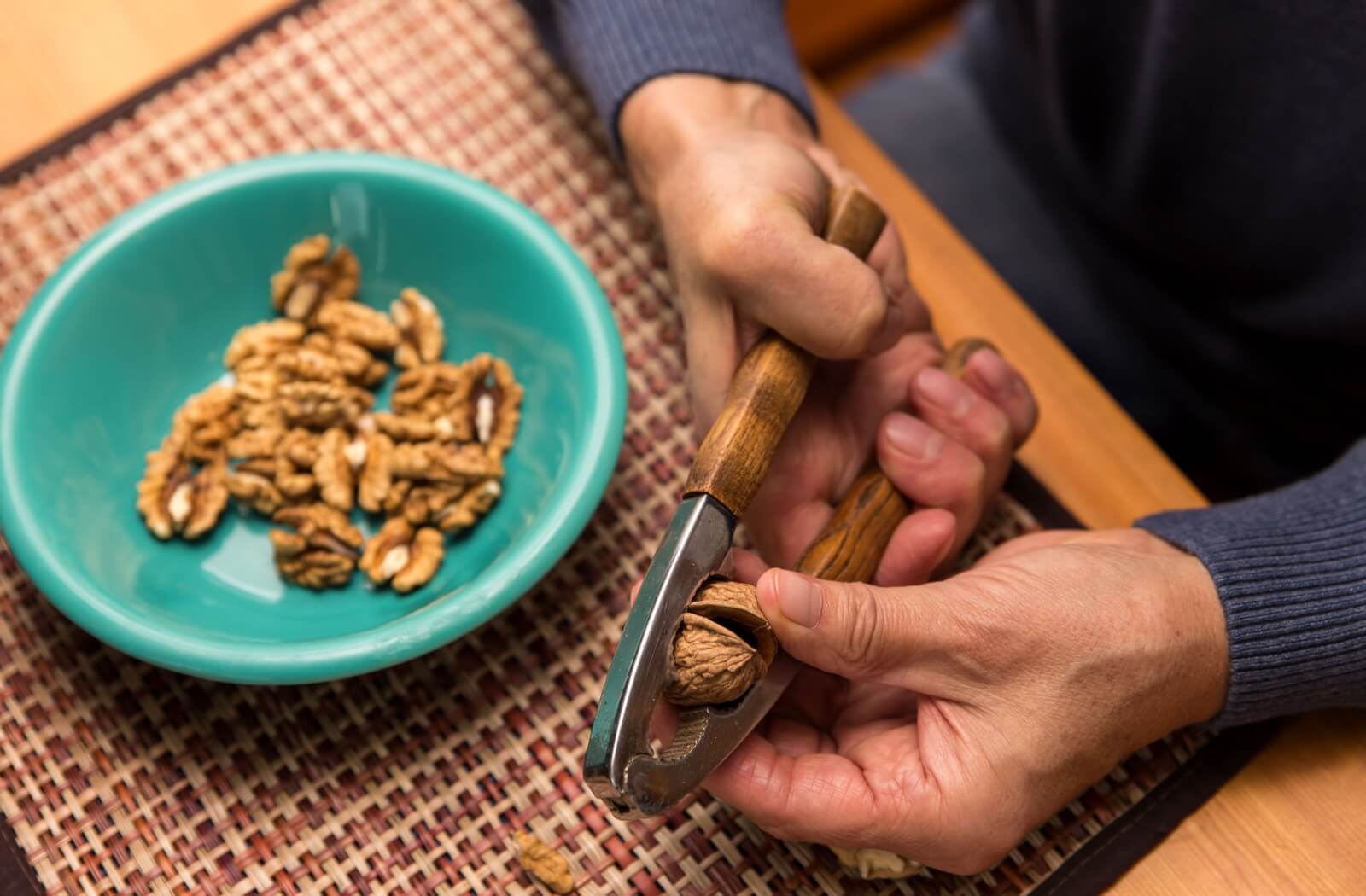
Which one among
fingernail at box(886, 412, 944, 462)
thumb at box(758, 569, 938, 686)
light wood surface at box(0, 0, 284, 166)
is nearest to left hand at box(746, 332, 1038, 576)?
fingernail at box(886, 412, 944, 462)

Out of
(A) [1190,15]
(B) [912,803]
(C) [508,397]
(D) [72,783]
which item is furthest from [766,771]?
(A) [1190,15]

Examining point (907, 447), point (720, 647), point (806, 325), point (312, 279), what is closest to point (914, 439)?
point (907, 447)

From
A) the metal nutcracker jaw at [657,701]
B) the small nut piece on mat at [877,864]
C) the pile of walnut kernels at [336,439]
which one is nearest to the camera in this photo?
the metal nutcracker jaw at [657,701]

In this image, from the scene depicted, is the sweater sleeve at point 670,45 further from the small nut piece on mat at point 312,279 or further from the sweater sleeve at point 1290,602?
the sweater sleeve at point 1290,602

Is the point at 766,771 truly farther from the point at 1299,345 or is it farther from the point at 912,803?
the point at 1299,345

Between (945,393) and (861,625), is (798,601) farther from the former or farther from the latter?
(945,393)

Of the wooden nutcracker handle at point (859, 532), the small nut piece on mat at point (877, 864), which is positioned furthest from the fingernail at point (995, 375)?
the small nut piece on mat at point (877, 864)
